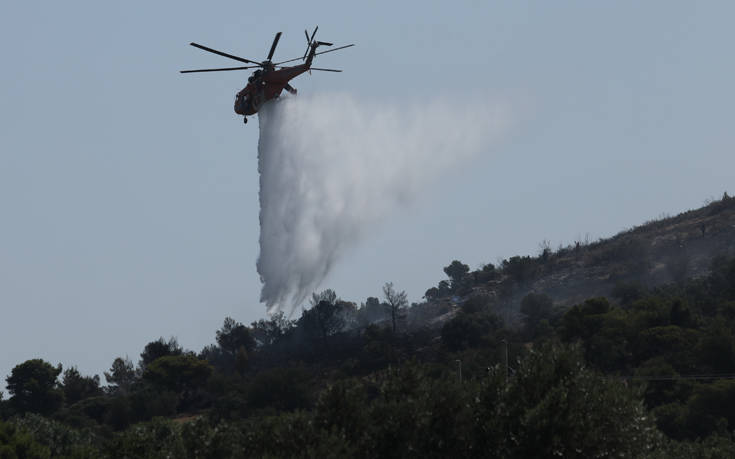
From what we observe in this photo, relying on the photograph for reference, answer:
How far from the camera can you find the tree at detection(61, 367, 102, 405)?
129m

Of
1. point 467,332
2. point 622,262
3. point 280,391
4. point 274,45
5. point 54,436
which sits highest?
point 274,45

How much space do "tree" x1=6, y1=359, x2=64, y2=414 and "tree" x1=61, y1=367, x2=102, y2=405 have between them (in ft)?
18.1

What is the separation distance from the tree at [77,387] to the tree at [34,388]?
5.52 m

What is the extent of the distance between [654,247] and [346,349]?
5475 cm

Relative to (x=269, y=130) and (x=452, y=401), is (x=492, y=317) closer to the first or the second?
(x=269, y=130)

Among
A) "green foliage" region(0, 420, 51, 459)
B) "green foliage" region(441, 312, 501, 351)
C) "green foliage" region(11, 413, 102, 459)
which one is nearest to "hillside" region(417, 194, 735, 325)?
"green foliage" region(441, 312, 501, 351)

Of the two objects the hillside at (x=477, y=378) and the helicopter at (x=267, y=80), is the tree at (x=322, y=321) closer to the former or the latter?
the hillside at (x=477, y=378)

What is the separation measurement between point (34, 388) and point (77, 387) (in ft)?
44.7

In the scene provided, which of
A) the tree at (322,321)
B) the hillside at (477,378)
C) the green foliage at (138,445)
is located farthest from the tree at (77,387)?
the green foliage at (138,445)

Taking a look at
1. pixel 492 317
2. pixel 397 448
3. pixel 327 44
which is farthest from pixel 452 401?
pixel 492 317

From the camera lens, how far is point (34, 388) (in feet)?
385

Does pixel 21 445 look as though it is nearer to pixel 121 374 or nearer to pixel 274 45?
pixel 274 45

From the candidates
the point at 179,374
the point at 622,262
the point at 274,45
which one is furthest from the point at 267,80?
the point at 622,262

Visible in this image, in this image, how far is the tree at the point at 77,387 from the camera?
129250 millimetres
